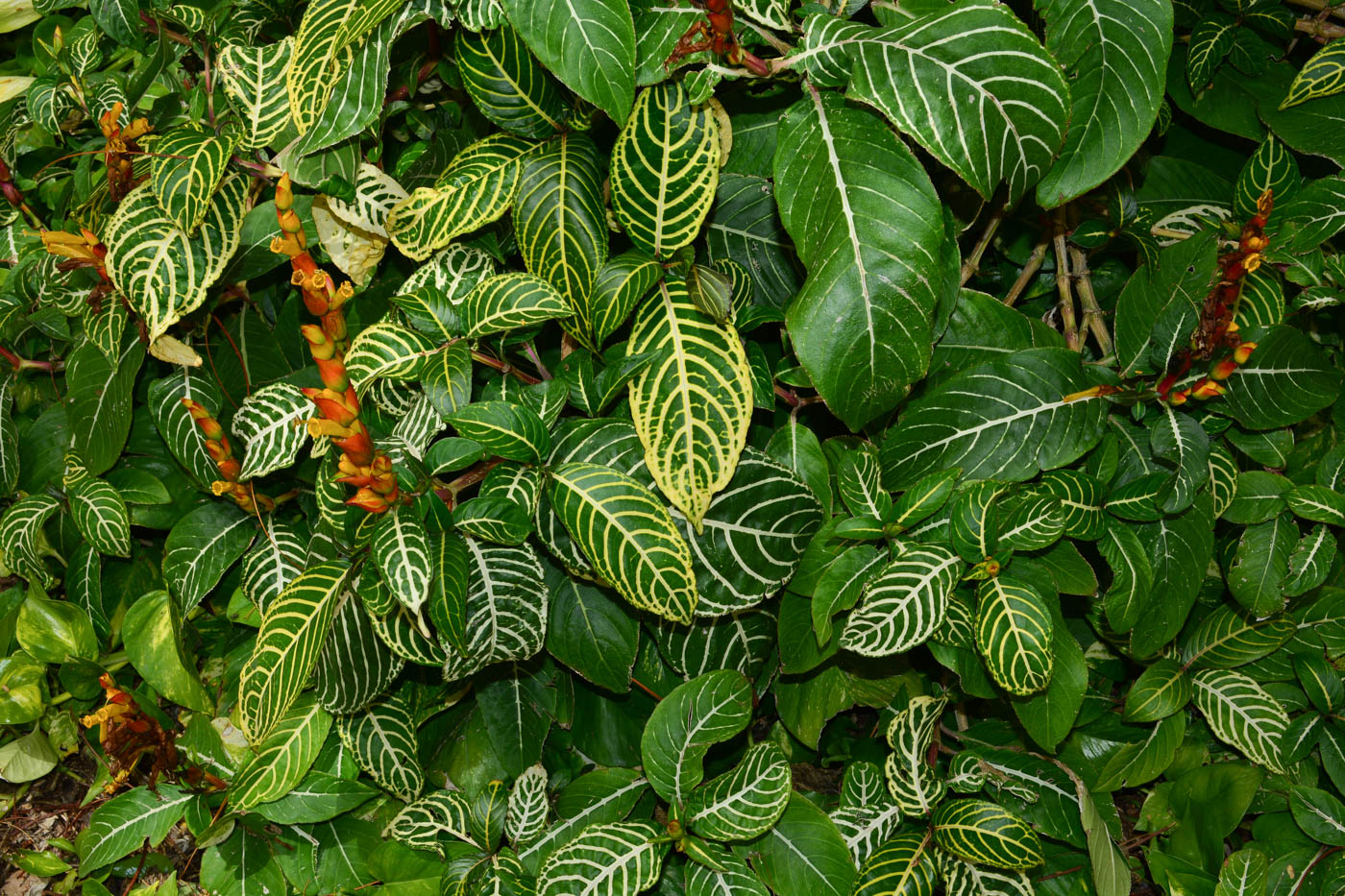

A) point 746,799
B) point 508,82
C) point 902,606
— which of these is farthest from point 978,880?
point 508,82

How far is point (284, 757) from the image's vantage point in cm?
184

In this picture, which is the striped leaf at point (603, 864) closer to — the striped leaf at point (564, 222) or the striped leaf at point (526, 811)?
the striped leaf at point (526, 811)

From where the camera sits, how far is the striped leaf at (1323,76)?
165 centimetres

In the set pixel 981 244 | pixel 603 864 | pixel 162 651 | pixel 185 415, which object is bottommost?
pixel 603 864

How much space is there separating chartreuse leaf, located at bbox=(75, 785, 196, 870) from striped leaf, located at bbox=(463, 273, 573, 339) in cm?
123

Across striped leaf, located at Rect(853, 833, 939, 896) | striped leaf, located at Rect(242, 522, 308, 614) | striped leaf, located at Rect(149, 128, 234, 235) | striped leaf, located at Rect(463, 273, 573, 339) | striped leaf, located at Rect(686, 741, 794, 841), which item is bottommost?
striped leaf, located at Rect(853, 833, 939, 896)


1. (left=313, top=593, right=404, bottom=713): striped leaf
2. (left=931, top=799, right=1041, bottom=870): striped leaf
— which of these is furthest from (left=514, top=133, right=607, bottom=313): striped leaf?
(left=931, top=799, right=1041, bottom=870): striped leaf

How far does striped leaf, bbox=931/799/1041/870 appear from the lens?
1.57 meters

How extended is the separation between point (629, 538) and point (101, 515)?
130cm

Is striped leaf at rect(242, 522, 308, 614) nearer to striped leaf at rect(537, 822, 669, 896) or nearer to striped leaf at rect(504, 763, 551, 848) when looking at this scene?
striped leaf at rect(504, 763, 551, 848)

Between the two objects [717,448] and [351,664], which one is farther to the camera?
[351,664]

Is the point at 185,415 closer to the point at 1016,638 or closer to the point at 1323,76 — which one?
the point at 1016,638

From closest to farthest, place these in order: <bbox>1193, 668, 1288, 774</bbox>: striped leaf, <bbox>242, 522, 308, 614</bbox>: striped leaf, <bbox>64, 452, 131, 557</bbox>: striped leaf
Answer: <bbox>1193, 668, 1288, 774</bbox>: striped leaf → <bbox>242, 522, 308, 614</bbox>: striped leaf → <bbox>64, 452, 131, 557</bbox>: striped leaf

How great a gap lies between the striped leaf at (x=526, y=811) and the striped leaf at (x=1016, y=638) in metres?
0.90
